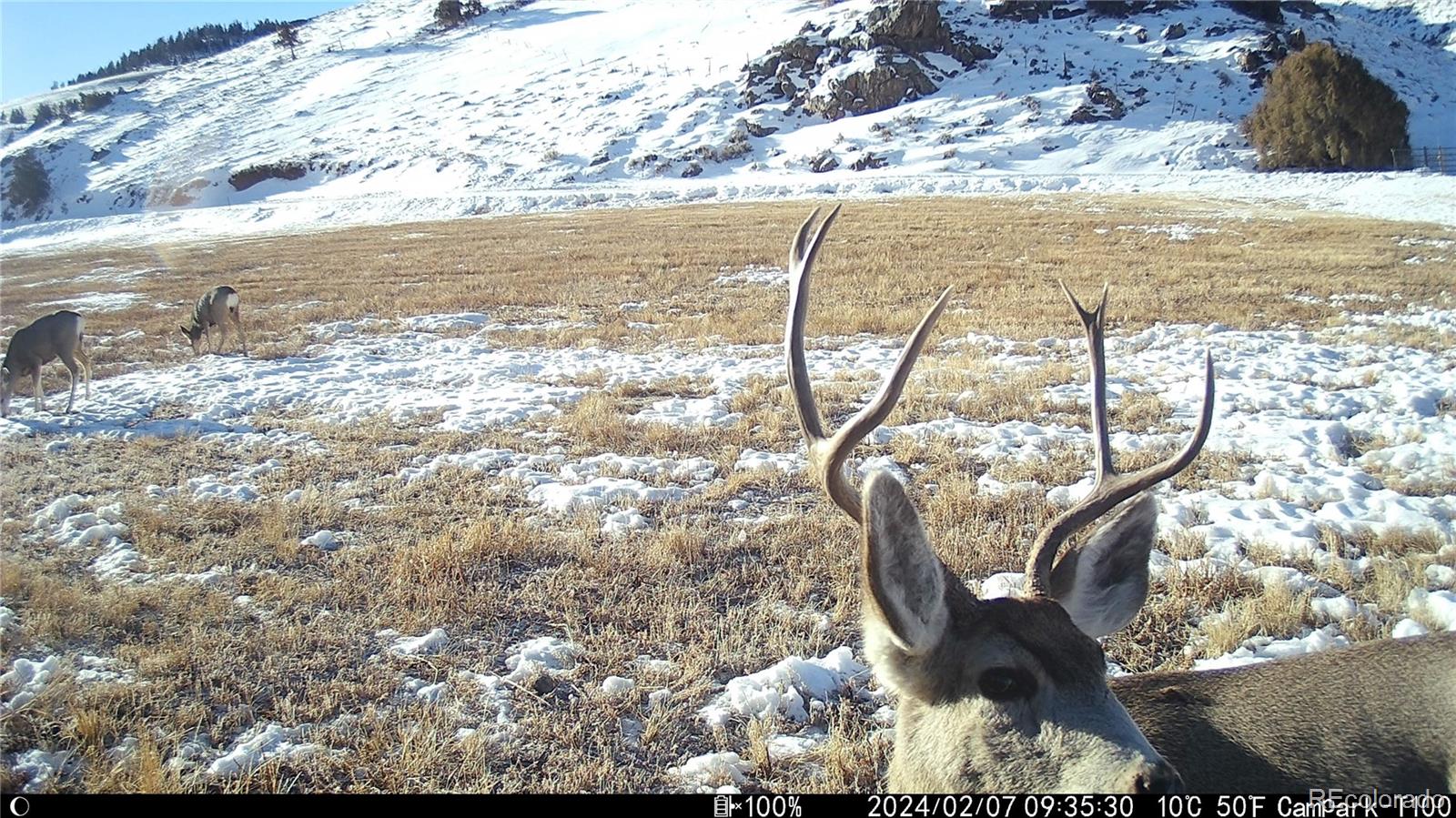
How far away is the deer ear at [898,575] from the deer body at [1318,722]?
3.12 ft

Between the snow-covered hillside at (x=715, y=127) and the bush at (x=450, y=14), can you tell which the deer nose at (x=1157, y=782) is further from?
the bush at (x=450, y=14)

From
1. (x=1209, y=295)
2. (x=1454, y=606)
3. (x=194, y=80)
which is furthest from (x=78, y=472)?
(x=194, y=80)

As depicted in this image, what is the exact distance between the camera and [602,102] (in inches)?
2739

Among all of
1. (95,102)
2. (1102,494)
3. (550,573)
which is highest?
(95,102)

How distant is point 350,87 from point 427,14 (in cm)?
3581

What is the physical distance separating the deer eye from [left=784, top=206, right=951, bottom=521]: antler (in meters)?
0.58

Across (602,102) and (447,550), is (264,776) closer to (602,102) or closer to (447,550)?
(447,550)

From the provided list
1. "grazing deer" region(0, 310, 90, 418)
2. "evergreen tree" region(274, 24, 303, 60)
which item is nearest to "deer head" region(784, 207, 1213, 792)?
"grazing deer" region(0, 310, 90, 418)

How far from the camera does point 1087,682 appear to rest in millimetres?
2236

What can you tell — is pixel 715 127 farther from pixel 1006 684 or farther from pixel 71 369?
pixel 1006 684

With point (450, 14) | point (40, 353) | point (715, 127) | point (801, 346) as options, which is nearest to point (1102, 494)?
point (801, 346)

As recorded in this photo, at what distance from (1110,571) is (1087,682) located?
1.93ft

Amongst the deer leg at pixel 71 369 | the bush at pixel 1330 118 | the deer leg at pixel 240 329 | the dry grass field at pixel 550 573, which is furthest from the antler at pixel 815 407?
the bush at pixel 1330 118

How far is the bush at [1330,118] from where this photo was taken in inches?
1519
